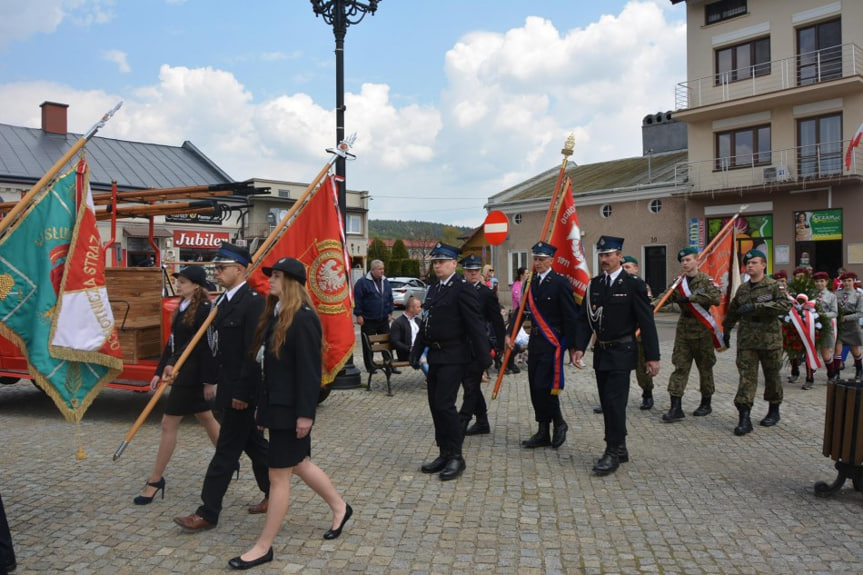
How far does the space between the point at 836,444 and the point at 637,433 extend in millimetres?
2539

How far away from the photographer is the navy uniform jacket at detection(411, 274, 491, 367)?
6.15m

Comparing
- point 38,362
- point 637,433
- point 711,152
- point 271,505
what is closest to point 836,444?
point 637,433

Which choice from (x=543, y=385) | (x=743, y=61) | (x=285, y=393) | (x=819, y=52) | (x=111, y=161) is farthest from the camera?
(x=111, y=161)

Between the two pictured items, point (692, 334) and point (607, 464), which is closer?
point (607, 464)

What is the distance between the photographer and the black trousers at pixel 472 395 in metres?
7.39

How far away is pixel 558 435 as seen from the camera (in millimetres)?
7113

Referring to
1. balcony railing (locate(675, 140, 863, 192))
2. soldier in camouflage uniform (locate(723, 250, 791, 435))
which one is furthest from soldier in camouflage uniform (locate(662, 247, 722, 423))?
balcony railing (locate(675, 140, 863, 192))

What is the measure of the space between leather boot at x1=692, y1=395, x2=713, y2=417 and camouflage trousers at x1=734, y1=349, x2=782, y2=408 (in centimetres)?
80

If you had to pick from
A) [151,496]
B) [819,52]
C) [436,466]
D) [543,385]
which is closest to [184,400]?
[151,496]

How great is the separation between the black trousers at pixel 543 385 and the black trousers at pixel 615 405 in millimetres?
646

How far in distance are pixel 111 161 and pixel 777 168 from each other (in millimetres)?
28386

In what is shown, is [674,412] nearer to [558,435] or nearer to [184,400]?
[558,435]

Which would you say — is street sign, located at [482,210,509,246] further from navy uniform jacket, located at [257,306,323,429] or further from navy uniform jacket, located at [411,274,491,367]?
navy uniform jacket, located at [257,306,323,429]

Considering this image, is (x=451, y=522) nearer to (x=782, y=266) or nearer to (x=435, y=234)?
(x=782, y=266)
